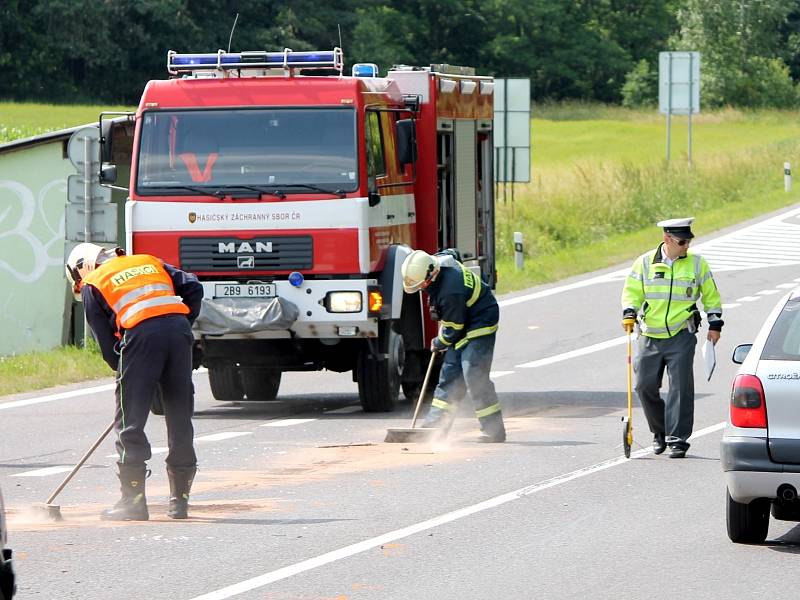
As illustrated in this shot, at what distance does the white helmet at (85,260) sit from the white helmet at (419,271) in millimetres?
3573

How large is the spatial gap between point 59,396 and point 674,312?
7.01 meters

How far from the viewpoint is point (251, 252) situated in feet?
50.0

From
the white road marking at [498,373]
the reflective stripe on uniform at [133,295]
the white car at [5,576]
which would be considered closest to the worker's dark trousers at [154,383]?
the reflective stripe on uniform at [133,295]

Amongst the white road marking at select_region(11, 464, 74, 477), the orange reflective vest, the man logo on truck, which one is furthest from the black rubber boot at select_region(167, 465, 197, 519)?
the man logo on truck

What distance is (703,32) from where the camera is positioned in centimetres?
10588

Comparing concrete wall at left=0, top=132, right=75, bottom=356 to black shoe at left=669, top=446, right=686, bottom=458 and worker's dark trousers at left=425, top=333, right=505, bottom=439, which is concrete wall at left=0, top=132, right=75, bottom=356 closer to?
worker's dark trousers at left=425, top=333, right=505, bottom=439

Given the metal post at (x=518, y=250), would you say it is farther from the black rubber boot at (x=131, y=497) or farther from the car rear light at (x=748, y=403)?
the car rear light at (x=748, y=403)

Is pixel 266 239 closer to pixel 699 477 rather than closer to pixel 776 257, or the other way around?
pixel 699 477

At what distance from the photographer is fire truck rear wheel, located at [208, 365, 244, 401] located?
1691cm

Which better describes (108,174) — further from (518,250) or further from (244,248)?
(518,250)

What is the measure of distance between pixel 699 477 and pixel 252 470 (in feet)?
9.86

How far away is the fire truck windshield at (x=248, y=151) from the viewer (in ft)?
49.7

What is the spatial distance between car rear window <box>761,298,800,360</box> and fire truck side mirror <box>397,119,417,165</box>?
256 inches

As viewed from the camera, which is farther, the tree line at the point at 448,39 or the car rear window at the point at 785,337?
the tree line at the point at 448,39
